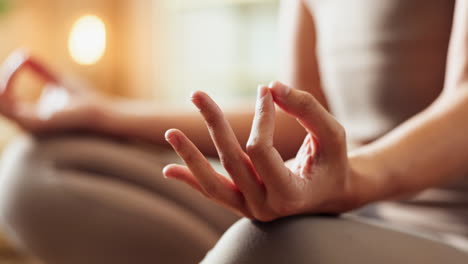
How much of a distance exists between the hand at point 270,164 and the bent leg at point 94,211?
1.59ft

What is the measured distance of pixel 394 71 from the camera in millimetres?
741

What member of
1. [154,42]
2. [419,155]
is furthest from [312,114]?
[154,42]

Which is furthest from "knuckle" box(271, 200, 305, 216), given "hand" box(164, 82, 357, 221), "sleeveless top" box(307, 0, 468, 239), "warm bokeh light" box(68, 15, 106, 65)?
"warm bokeh light" box(68, 15, 106, 65)

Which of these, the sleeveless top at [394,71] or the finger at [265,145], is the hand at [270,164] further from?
the sleeveless top at [394,71]

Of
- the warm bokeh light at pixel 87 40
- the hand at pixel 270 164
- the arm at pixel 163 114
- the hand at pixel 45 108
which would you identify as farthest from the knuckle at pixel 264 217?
the warm bokeh light at pixel 87 40

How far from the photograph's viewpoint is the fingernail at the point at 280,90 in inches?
17.0

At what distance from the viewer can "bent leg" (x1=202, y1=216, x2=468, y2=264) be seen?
18.1 inches

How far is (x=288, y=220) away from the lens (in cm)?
48

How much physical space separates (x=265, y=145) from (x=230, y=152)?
1.1 inches

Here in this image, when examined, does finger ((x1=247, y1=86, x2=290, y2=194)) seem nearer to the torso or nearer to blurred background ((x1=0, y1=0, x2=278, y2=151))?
the torso

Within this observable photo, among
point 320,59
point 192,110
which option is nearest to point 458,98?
point 320,59

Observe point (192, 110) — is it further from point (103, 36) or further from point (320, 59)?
point (103, 36)

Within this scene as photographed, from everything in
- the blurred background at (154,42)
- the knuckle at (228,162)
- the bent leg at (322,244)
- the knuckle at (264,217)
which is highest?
the knuckle at (228,162)

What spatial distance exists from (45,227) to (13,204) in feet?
0.18
